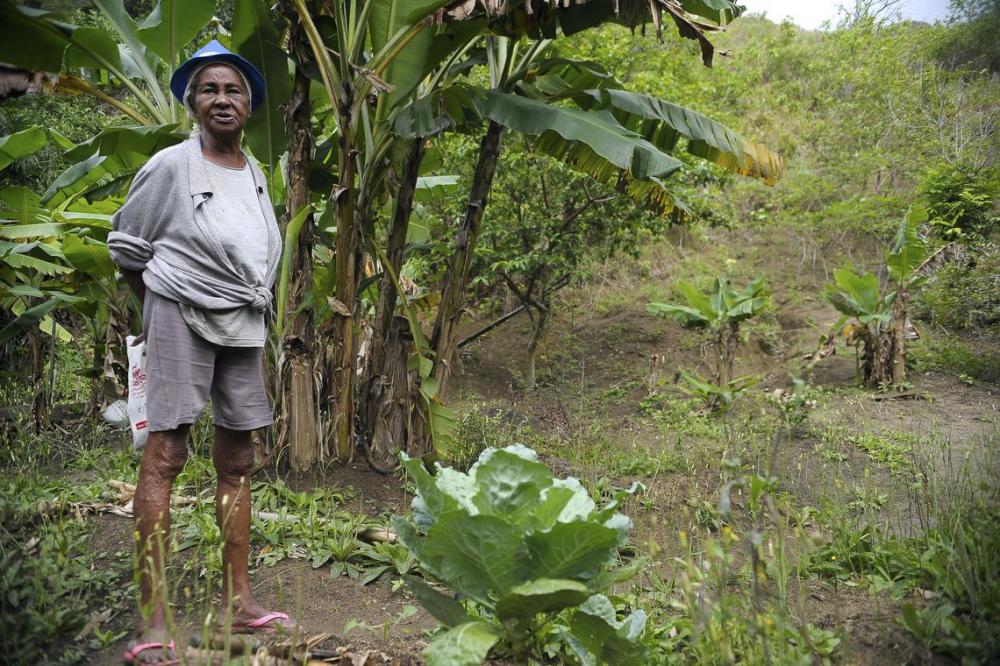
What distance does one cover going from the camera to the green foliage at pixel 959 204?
8.09 metres

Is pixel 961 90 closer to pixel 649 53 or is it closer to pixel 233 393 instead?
pixel 649 53

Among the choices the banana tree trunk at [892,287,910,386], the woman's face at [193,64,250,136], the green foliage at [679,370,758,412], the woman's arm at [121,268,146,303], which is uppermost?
the woman's face at [193,64,250,136]

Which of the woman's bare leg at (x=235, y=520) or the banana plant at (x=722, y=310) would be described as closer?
the woman's bare leg at (x=235, y=520)

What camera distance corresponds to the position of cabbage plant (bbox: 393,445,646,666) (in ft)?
6.88

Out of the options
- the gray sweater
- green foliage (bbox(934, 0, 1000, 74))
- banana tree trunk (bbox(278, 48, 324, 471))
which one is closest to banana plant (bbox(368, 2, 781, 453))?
banana tree trunk (bbox(278, 48, 324, 471))

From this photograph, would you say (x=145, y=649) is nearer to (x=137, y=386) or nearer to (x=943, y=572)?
(x=137, y=386)

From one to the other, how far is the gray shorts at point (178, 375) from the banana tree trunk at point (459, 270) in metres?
2.54

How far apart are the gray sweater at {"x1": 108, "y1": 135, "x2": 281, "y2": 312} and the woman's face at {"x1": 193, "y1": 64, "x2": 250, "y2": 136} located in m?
0.17

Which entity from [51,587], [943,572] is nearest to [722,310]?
[943,572]

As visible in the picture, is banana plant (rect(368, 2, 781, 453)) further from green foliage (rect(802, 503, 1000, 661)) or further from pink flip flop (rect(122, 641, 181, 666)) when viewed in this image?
pink flip flop (rect(122, 641, 181, 666))

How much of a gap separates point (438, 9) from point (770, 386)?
754 cm

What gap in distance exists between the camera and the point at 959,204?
28.3ft

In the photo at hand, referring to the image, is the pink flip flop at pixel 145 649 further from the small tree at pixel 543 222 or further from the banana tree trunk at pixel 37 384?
the small tree at pixel 543 222

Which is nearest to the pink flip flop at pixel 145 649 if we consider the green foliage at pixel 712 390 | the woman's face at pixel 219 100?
the woman's face at pixel 219 100
